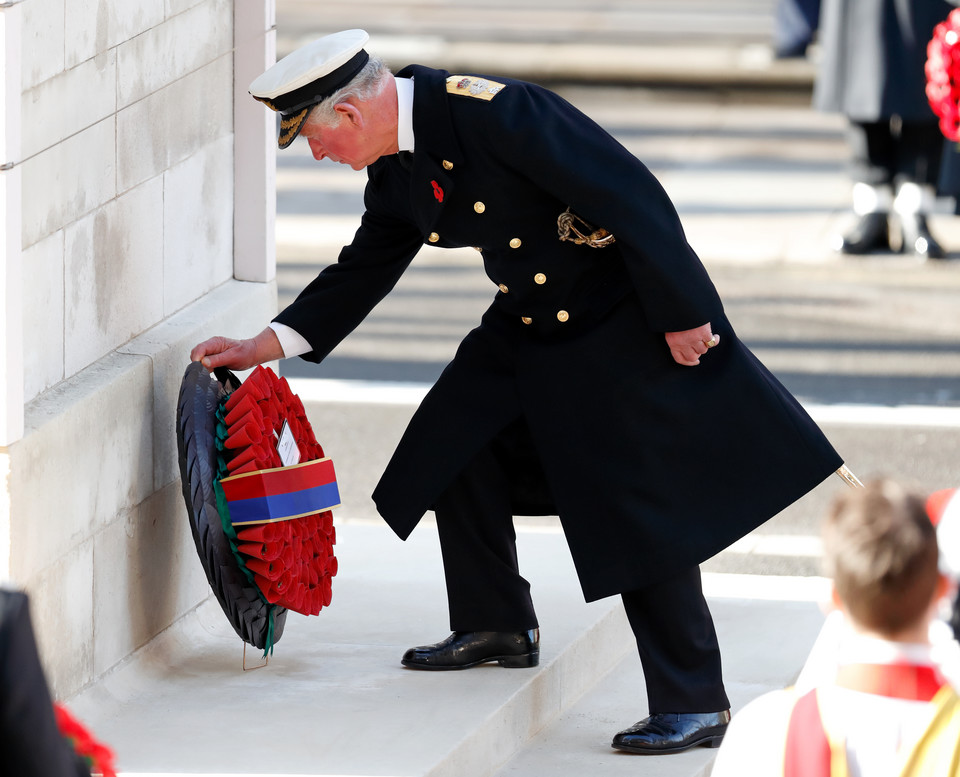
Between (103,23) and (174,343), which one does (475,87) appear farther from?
(174,343)

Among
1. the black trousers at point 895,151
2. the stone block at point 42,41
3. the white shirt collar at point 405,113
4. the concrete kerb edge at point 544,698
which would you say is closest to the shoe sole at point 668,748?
the concrete kerb edge at point 544,698

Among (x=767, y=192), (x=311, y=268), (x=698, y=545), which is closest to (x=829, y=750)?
(x=698, y=545)

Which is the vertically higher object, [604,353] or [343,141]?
[343,141]

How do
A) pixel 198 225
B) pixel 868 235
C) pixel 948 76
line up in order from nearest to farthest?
1. pixel 198 225
2. pixel 948 76
3. pixel 868 235

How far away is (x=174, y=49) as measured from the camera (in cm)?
432

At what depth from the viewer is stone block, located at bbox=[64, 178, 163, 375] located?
390 cm

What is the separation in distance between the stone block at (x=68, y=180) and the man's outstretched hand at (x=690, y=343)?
1.25 m

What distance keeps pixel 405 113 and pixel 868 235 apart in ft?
21.8

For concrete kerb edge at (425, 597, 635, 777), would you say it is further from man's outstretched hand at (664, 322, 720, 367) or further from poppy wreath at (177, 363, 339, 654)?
man's outstretched hand at (664, 322, 720, 367)

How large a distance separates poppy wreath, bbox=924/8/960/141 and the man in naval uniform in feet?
5.77

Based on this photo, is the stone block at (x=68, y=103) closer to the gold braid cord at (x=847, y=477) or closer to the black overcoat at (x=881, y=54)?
the gold braid cord at (x=847, y=477)

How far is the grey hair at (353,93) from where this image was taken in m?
3.80

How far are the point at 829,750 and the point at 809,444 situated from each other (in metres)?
1.70

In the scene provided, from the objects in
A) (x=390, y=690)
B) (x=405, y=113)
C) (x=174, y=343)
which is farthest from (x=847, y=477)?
(x=174, y=343)
